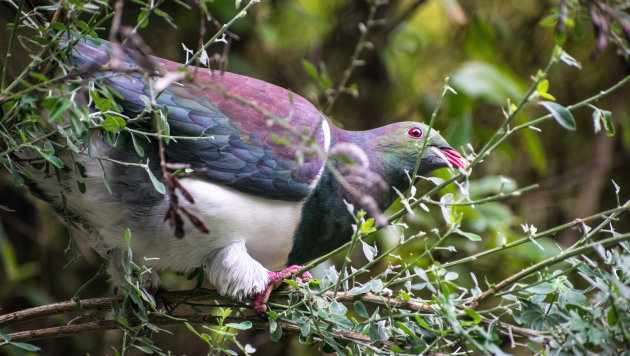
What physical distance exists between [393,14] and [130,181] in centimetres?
214

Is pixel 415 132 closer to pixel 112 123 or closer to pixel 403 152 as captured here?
pixel 403 152

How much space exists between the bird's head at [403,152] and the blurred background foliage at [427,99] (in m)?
0.42

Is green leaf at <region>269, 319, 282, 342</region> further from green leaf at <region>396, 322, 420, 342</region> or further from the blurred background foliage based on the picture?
the blurred background foliage

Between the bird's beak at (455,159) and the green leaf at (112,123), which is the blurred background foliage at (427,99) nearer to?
the bird's beak at (455,159)

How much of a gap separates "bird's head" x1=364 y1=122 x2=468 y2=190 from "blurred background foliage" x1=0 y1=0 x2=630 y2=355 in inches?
16.4

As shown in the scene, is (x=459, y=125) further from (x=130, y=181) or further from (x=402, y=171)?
(x=130, y=181)

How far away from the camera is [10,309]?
2871 mm

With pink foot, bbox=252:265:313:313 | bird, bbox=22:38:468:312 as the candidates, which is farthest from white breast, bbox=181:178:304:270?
pink foot, bbox=252:265:313:313

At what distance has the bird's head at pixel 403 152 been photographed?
74.2 inches

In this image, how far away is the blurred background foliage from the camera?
2713 millimetres

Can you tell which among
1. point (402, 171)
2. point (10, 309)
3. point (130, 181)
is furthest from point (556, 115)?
point (10, 309)

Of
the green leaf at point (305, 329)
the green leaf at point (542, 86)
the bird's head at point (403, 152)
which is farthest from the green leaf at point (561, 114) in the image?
the bird's head at point (403, 152)

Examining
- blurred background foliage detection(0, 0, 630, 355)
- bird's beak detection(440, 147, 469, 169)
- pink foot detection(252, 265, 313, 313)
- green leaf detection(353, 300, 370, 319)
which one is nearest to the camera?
green leaf detection(353, 300, 370, 319)

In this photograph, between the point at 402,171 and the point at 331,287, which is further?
the point at 402,171
